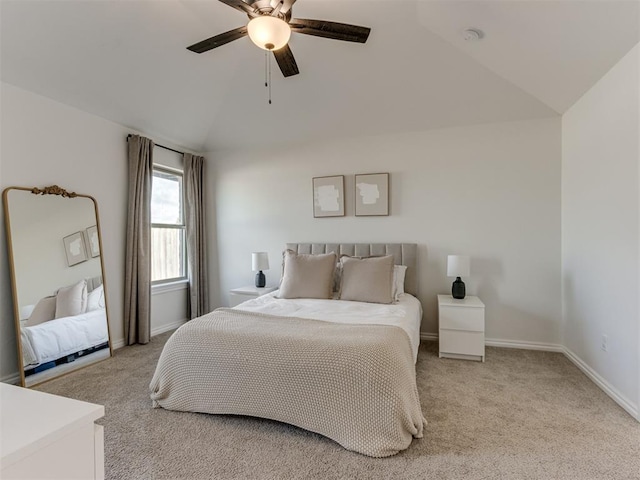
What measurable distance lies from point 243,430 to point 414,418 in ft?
3.62

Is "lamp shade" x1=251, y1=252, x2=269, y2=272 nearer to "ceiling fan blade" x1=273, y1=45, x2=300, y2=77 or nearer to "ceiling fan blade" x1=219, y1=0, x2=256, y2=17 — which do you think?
"ceiling fan blade" x1=273, y1=45, x2=300, y2=77

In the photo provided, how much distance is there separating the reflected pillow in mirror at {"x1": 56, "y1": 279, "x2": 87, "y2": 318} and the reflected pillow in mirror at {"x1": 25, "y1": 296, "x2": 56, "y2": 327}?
0.13 ft

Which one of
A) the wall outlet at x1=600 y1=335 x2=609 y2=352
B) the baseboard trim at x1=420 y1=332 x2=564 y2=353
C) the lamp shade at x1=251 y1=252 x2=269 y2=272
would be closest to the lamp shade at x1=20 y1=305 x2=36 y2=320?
the lamp shade at x1=251 y1=252 x2=269 y2=272

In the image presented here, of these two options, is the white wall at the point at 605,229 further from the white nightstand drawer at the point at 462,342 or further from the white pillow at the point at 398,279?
the white pillow at the point at 398,279

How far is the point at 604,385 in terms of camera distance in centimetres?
257

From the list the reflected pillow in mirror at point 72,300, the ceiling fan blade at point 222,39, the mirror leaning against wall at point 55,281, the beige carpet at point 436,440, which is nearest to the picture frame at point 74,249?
the mirror leaning against wall at point 55,281

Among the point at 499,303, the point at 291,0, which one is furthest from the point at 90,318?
the point at 499,303

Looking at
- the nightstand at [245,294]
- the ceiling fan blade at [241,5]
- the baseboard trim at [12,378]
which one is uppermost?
the ceiling fan blade at [241,5]

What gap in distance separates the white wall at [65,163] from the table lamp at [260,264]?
1.53m

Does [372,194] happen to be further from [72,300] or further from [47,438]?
[47,438]

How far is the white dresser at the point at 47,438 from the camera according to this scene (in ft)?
2.10

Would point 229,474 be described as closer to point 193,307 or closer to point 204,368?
point 204,368

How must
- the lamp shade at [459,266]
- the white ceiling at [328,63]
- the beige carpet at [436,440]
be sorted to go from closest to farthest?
the beige carpet at [436,440], the white ceiling at [328,63], the lamp shade at [459,266]

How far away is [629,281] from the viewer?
230 centimetres
